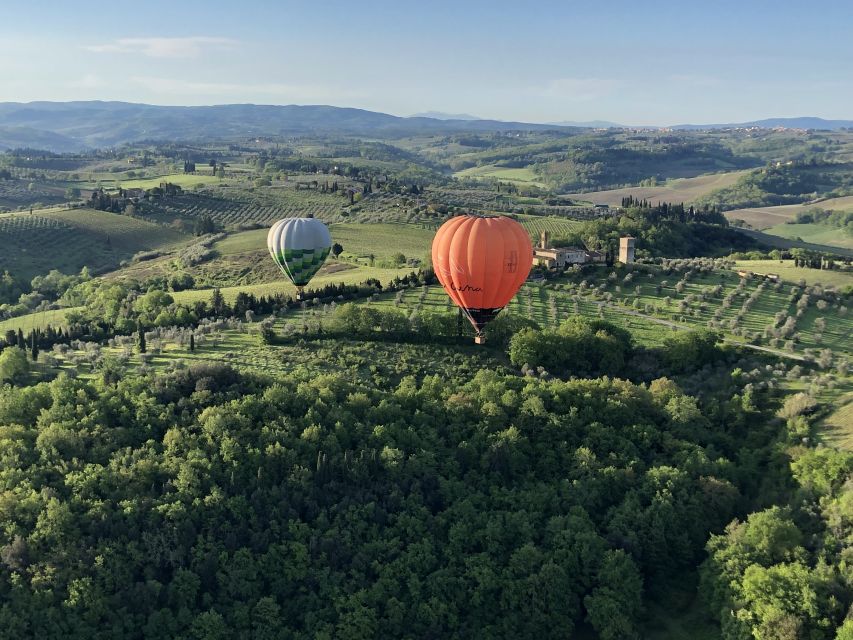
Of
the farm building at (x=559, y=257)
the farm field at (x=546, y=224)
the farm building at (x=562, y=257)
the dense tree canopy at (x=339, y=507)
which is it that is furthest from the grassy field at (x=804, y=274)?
the dense tree canopy at (x=339, y=507)

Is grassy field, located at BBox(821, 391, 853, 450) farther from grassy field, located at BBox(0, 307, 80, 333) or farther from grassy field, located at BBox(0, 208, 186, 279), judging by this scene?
grassy field, located at BBox(0, 208, 186, 279)

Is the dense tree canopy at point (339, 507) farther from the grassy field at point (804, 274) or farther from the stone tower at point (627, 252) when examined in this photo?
the grassy field at point (804, 274)

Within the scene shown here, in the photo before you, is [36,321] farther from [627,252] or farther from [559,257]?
[627,252]

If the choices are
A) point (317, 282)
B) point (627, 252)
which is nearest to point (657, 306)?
point (627, 252)

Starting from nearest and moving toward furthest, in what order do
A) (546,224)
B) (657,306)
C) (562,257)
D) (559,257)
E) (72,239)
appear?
(657,306), (559,257), (562,257), (72,239), (546,224)

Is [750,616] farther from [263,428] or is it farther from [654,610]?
[263,428]
